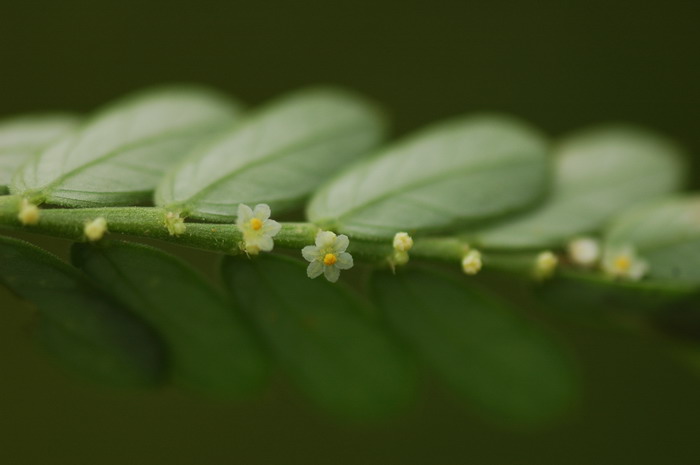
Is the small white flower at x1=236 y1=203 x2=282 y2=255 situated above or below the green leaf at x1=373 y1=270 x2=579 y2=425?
above

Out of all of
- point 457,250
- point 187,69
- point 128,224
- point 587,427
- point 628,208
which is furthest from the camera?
point 187,69

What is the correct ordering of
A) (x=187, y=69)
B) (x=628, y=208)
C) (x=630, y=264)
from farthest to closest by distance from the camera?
(x=187, y=69), (x=628, y=208), (x=630, y=264)

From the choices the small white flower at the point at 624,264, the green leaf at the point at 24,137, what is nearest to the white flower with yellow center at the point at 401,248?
the small white flower at the point at 624,264

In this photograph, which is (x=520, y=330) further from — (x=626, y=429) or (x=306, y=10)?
(x=306, y=10)

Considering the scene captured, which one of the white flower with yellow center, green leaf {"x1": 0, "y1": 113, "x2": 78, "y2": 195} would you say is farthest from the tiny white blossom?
green leaf {"x1": 0, "y1": 113, "x2": 78, "y2": 195}

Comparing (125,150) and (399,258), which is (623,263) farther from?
(125,150)

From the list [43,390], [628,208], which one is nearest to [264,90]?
[43,390]

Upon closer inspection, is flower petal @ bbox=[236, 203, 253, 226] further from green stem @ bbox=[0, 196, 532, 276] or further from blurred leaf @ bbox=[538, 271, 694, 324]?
blurred leaf @ bbox=[538, 271, 694, 324]
